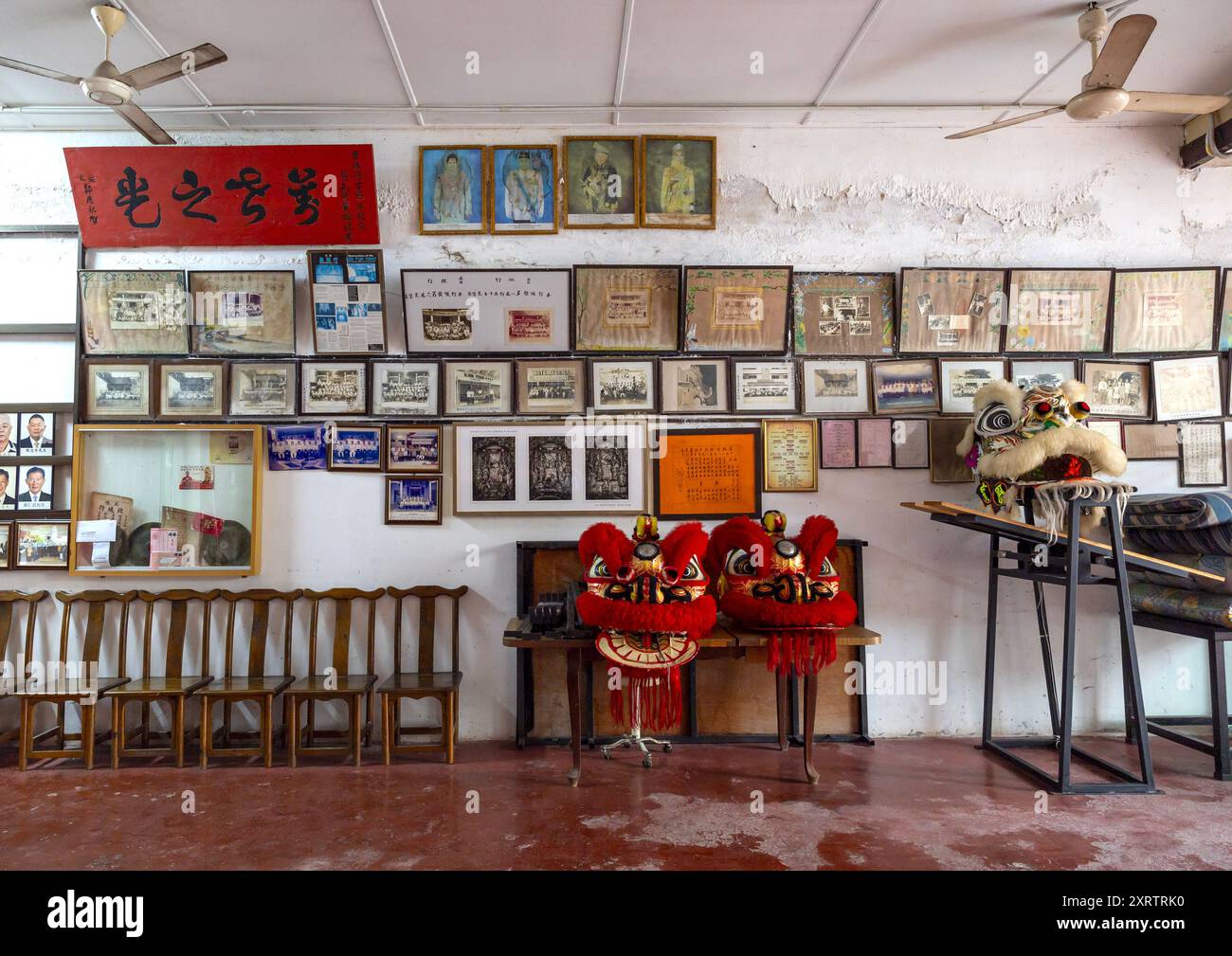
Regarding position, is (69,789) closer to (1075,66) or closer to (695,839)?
(695,839)

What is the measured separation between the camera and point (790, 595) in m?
→ 3.43

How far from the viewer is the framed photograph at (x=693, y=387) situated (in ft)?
14.0

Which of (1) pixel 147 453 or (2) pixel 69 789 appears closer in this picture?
(2) pixel 69 789

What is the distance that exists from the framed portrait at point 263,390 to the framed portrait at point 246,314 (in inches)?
4.3

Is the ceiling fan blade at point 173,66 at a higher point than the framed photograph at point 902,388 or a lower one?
higher

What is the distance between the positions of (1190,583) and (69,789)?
5.47m

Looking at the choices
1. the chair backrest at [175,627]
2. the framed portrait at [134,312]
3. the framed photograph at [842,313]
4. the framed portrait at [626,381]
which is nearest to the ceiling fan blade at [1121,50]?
the framed photograph at [842,313]

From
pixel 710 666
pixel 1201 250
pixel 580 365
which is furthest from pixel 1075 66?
pixel 710 666

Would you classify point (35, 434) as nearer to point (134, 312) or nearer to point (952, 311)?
point (134, 312)

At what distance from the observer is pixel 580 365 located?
4266mm

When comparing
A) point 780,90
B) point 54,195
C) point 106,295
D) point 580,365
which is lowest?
point 580,365

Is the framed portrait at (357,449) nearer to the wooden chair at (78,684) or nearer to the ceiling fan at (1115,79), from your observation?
the wooden chair at (78,684)

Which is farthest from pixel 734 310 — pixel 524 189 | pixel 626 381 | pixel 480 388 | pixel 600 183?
pixel 480 388

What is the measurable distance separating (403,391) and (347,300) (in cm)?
60
